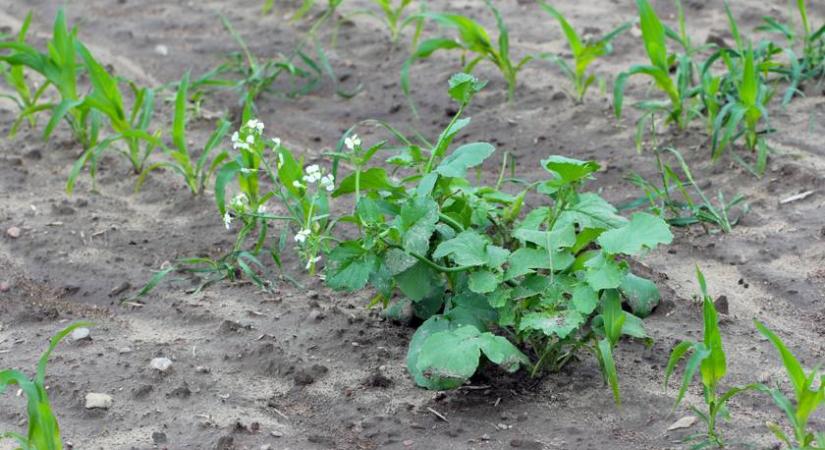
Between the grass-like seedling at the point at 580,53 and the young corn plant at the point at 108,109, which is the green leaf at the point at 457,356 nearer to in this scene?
the young corn plant at the point at 108,109

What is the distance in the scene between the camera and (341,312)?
2.88 meters

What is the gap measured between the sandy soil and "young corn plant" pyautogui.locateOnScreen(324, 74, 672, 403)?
0.40 ft

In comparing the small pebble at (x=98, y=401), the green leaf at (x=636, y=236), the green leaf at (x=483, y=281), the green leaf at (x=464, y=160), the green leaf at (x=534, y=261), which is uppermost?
the green leaf at (x=464, y=160)

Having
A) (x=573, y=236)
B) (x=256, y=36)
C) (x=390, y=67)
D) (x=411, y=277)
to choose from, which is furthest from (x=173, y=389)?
(x=256, y=36)

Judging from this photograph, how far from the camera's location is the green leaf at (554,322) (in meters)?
2.30

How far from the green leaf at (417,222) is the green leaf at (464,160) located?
0.10 m

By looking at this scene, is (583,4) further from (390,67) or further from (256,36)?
(256,36)

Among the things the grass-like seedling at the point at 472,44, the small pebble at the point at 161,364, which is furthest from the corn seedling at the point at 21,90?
the small pebble at the point at 161,364

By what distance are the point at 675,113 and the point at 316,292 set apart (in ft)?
4.66

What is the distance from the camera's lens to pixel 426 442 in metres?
2.35

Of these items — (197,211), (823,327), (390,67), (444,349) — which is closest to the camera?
(444,349)

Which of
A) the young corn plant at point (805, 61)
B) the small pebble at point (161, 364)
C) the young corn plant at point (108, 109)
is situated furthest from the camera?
the young corn plant at point (805, 61)

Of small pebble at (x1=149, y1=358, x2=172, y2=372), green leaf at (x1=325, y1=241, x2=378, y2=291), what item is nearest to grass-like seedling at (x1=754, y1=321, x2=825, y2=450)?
green leaf at (x1=325, y1=241, x2=378, y2=291)

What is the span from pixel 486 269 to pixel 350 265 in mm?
290
